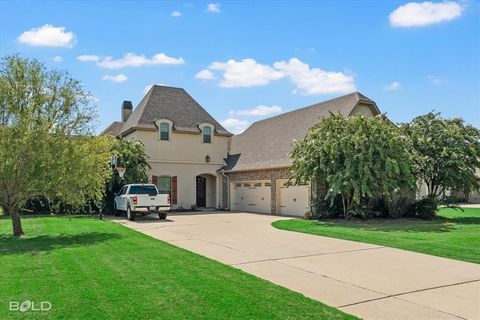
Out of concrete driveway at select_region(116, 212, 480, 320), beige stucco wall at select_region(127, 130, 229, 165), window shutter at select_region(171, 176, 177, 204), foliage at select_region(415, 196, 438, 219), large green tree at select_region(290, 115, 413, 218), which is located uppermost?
beige stucco wall at select_region(127, 130, 229, 165)

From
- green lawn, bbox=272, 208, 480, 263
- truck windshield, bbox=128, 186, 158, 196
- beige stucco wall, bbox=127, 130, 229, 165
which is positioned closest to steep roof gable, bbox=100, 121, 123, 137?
beige stucco wall, bbox=127, 130, 229, 165

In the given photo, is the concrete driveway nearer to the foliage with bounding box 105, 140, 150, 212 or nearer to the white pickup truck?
the white pickup truck

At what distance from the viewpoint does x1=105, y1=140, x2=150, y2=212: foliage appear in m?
25.5

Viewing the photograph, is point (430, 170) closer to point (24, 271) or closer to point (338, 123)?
point (338, 123)

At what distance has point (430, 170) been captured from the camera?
20.6m

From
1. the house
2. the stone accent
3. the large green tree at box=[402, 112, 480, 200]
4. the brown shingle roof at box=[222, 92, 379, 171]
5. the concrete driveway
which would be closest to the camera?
the concrete driveway

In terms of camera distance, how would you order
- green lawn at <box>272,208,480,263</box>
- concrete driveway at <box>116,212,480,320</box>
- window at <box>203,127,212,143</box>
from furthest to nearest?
1. window at <box>203,127,212,143</box>
2. green lawn at <box>272,208,480,263</box>
3. concrete driveway at <box>116,212,480,320</box>

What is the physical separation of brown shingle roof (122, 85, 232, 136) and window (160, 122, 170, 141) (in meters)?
0.47

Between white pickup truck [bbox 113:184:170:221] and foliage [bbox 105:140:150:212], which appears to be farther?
foliage [bbox 105:140:150:212]

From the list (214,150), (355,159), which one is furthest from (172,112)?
(355,159)

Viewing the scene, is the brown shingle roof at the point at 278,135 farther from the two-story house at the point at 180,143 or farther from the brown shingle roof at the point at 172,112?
the brown shingle roof at the point at 172,112

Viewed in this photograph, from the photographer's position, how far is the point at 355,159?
18.4 meters

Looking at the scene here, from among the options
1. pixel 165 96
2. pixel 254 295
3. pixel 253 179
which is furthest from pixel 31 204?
pixel 254 295

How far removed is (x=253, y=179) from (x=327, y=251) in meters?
16.9
